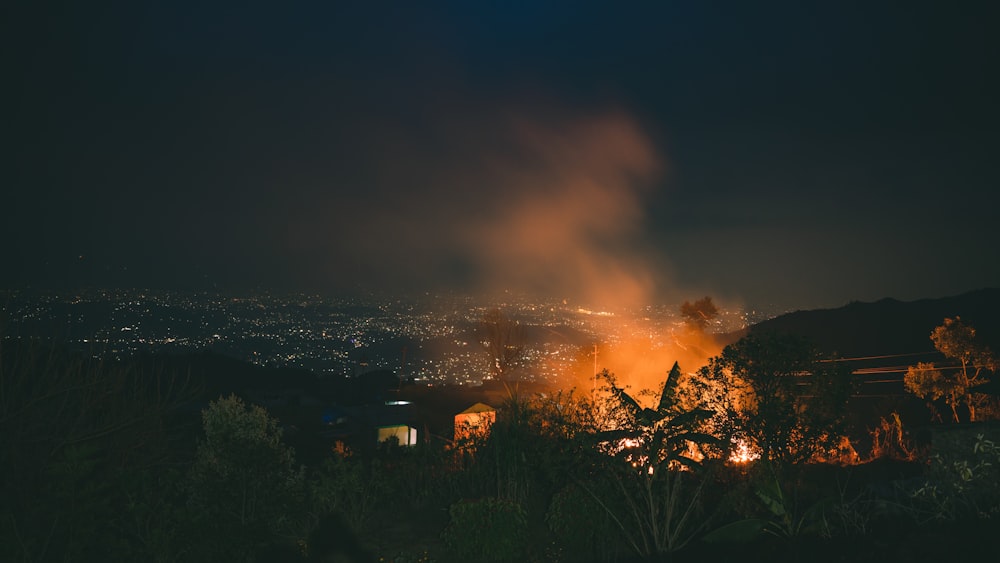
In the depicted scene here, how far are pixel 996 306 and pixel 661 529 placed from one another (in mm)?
72681

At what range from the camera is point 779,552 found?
8242 millimetres

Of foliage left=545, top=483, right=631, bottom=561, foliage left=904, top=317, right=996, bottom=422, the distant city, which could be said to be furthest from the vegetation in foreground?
the distant city

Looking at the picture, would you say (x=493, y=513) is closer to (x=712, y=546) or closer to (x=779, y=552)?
(x=712, y=546)

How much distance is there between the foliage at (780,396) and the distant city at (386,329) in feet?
80.2

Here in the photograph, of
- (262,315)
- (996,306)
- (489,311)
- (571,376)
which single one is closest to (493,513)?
(571,376)

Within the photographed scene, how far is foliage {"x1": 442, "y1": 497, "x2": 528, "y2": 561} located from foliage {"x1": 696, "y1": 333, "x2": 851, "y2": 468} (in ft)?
21.2

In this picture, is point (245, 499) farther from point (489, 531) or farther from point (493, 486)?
point (493, 486)

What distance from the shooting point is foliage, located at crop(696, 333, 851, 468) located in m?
13.5

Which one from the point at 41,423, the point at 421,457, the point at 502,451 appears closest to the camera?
the point at 41,423

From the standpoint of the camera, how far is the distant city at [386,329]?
147 ft

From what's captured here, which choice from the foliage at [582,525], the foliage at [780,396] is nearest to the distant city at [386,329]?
the foliage at [582,525]

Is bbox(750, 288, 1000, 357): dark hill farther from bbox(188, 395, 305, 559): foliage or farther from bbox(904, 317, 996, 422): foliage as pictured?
bbox(188, 395, 305, 559): foliage

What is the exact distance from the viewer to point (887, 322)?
6650cm

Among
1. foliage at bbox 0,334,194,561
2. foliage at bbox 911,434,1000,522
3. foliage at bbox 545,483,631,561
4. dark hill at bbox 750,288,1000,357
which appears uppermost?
dark hill at bbox 750,288,1000,357
